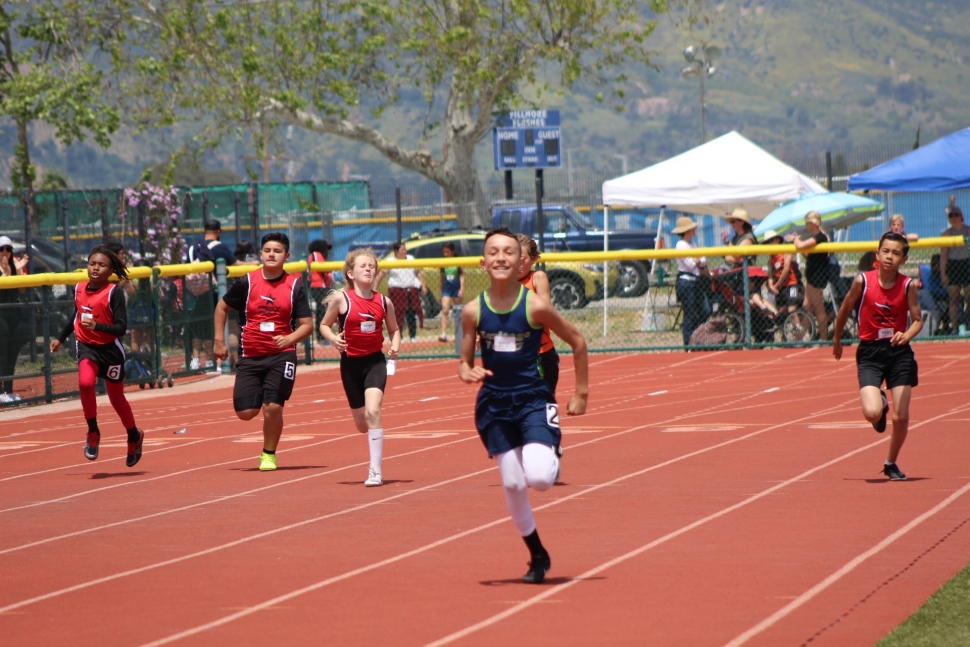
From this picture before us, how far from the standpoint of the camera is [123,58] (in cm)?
3158

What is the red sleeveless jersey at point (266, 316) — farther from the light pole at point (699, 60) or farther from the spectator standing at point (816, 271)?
the light pole at point (699, 60)

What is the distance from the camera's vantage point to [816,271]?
798 inches

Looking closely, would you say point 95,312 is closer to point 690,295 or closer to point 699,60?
point 690,295

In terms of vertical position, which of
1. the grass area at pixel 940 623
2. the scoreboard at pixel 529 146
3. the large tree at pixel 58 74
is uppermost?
the large tree at pixel 58 74

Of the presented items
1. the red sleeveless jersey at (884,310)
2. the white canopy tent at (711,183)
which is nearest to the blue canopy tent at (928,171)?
the white canopy tent at (711,183)

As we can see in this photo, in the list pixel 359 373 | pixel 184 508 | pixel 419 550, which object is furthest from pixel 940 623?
pixel 359 373

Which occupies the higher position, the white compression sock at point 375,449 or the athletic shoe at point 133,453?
the white compression sock at point 375,449

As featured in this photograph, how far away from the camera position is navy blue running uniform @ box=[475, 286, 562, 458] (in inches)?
275

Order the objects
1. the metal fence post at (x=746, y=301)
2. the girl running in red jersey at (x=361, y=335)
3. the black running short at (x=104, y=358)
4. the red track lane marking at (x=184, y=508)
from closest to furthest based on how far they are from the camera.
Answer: the red track lane marking at (x=184, y=508), the girl running in red jersey at (x=361, y=335), the black running short at (x=104, y=358), the metal fence post at (x=746, y=301)

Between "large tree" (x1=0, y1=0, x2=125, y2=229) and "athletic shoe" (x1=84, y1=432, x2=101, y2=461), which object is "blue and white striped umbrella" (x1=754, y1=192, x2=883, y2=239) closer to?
"large tree" (x1=0, y1=0, x2=125, y2=229)

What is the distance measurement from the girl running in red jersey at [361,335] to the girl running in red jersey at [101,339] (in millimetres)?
1947

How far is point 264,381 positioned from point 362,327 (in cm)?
106

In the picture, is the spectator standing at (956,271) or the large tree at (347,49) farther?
the large tree at (347,49)

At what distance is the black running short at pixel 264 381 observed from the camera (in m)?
11.2
